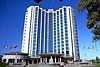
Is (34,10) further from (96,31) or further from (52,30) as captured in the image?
(96,31)

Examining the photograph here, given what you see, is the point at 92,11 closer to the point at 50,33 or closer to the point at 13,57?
the point at 13,57

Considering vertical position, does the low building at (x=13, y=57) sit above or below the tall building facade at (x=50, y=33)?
below

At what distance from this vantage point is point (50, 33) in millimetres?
112688

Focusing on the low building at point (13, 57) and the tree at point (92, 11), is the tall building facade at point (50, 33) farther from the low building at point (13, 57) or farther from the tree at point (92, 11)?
the tree at point (92, 11)

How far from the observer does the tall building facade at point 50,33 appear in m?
105

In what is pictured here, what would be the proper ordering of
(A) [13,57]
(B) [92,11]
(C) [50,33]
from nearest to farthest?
(B) [92,11] < (A) [13,57] < (C) [50,33]

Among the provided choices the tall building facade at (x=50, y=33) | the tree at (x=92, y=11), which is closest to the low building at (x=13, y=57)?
the tall building facade at (x=50, y=33)

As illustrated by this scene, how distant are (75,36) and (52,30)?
14.6 m

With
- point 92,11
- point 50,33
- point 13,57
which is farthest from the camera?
point 50,33

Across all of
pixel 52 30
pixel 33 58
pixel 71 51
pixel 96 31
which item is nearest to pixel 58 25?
pixel 52 30

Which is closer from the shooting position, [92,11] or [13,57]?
[92,11]

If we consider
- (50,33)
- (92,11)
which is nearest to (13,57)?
(50,33)

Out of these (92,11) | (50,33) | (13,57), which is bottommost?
(13,57)

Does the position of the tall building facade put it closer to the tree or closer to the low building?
the low building
